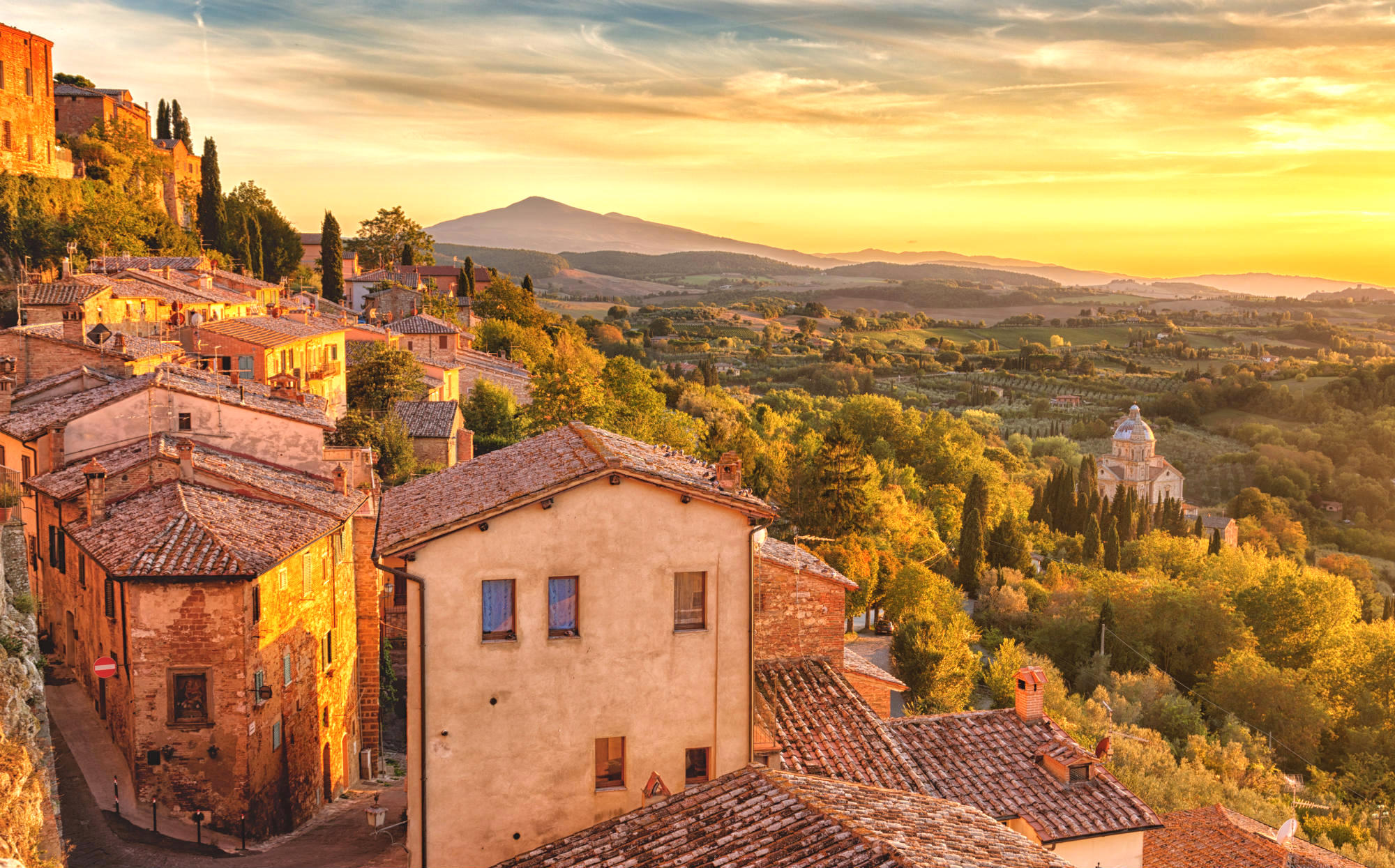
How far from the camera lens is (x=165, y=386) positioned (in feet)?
78.7

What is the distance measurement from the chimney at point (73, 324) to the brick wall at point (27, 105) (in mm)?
27378

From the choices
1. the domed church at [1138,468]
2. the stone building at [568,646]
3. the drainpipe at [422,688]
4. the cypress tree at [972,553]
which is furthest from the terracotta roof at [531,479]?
the domed church at [1138,468]

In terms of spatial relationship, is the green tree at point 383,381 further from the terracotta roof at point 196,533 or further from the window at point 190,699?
the window at point 190,699

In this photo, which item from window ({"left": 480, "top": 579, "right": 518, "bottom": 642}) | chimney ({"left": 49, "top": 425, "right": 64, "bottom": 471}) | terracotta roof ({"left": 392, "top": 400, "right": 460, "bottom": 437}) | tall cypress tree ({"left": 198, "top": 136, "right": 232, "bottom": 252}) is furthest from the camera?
tall cypress tree ({"left": 198, "top": 136, "right": 232, "bottom": 252})

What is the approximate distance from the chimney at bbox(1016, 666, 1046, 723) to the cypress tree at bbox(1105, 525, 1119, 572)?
1886 inches

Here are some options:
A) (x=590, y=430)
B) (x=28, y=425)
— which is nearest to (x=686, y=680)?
(x=590, y=430)

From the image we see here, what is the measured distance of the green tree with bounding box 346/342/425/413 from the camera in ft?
134

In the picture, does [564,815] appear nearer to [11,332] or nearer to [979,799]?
[979,799]

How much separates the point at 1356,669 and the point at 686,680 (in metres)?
42.4

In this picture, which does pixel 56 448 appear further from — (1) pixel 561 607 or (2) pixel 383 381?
(2) pixel 383 381

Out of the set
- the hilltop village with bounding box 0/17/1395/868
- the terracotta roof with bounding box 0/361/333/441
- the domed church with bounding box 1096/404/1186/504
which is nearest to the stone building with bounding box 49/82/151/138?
the hilltop village with bounding box 0/17/1395/868

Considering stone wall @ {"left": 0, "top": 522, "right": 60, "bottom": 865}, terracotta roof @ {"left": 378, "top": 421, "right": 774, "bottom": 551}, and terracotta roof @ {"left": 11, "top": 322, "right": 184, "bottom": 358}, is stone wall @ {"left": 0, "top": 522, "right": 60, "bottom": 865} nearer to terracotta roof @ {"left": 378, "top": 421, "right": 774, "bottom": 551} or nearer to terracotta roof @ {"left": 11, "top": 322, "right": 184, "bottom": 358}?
terracotta roof @ {"left": 378, "top": 421, "right": 774, "bottom": 551}

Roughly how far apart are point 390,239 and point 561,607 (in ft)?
289

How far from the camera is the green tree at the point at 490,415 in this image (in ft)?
147
